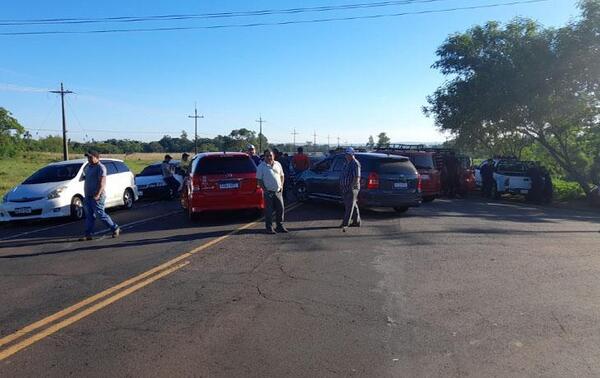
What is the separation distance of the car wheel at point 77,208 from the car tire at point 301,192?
20.3 feet

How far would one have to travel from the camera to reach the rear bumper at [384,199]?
1356 cm

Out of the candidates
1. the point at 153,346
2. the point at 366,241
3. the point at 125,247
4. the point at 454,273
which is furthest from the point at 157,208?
the point at 153,346

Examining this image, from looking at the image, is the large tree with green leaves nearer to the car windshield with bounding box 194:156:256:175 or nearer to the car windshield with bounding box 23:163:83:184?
the car windshield with bounding box 194:156:256:175

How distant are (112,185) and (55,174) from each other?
1.85 m

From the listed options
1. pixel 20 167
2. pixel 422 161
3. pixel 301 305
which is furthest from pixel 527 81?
pixel 20 167

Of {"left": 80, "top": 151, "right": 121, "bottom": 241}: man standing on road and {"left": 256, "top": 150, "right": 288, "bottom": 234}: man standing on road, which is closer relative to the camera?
{"left": 80, "top": 151, "right": 121, "bottom": 241}: man standing on road

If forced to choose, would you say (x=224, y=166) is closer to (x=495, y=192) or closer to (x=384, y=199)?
(x=384, y=199)

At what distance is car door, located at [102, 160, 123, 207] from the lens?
50.4 feet

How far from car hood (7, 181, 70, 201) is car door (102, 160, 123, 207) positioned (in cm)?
195

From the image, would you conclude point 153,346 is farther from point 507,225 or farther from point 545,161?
point 545,161

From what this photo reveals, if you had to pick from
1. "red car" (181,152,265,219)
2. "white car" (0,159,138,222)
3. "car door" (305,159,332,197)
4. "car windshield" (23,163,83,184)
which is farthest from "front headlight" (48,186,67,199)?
"car door" (305,159,332,197)

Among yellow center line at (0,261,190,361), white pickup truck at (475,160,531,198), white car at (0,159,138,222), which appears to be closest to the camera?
yellow center line at (0,261,190,361)

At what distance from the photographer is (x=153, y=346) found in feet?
15.4

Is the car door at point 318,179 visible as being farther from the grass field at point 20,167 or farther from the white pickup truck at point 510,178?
the grass field at point 20,167
